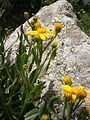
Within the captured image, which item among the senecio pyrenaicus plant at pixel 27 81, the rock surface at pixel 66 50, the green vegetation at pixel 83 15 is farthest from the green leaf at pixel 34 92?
the green vegetation at pixel 83 15

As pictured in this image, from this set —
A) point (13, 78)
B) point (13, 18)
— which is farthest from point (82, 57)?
point (13, 18)

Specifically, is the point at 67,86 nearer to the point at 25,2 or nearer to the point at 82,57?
the point at 82,57

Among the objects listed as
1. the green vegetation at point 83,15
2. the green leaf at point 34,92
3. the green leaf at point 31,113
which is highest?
the green leaf at point 34,92

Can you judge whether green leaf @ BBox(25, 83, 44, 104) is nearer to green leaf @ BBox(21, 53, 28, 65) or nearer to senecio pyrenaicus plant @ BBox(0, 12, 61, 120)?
senecio pyrenaicus plant @ BBox(0, 12, 61, 120)

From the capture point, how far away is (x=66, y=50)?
238 cm

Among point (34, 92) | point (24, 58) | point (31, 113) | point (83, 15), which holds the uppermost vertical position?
point (24, 58)

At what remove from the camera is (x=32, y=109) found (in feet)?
6.73

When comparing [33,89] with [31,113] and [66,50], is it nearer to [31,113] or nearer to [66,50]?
[31,113]

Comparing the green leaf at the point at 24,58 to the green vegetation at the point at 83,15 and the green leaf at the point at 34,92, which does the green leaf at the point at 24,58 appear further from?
the green vegetation at the point at 83,15

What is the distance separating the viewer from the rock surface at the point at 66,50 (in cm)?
222

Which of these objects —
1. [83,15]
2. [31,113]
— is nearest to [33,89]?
[31,113]

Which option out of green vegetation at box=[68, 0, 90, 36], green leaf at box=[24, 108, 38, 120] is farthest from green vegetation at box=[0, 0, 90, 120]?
green vegetation at box=[68, 0, 90, 36]

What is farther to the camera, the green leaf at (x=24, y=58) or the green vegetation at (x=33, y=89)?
the green leaf at (x=24, y=58)

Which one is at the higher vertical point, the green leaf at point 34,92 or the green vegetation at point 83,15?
the green leaf at point 34,92
